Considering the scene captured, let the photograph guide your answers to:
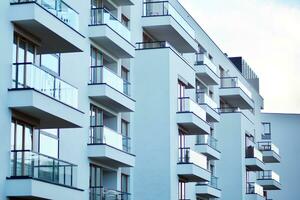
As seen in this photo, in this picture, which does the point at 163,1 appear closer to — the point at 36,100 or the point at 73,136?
the point at 73,136

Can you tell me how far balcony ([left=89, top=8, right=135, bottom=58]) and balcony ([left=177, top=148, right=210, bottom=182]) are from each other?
761cm

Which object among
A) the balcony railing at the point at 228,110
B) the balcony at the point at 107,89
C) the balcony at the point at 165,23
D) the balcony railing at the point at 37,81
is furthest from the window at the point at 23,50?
the balcony railing at the point at 228,110

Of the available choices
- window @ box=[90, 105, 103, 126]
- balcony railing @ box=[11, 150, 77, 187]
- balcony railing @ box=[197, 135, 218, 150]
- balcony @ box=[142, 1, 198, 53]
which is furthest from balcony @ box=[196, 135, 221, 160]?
balcony railing @ box=[11, 150, 77, 187]

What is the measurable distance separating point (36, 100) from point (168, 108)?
52.9 feet

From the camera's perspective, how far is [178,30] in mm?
42781

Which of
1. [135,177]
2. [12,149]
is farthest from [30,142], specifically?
[135,177]

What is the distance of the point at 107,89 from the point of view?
3356cm

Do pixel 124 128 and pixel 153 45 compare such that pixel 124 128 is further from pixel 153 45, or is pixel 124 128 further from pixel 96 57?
pixel 153 45

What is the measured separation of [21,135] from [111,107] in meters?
10.0

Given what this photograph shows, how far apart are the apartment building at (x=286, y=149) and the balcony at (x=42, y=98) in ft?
170

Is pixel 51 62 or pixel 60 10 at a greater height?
pixel 60 10

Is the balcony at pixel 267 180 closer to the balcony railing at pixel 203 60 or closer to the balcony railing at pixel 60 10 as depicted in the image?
the balcony railing at pixel 203 60

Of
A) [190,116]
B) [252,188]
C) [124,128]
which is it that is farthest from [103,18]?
[252,188]

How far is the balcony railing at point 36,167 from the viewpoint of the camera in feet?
81.1
